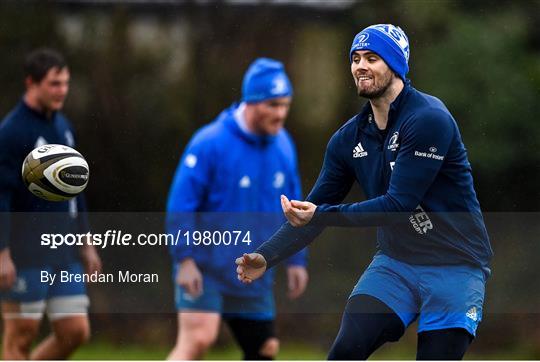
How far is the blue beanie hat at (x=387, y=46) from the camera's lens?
15.9 feet

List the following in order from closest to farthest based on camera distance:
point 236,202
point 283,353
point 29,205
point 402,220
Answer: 1. point 402,220
2. point 29,205
3. point 236,202
4. point 283,353

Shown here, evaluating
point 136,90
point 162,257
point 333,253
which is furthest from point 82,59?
point 333,253

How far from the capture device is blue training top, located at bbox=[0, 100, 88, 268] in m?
6.77

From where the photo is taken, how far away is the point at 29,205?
22.6ft

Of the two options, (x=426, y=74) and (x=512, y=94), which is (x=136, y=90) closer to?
(x=426, y=74)

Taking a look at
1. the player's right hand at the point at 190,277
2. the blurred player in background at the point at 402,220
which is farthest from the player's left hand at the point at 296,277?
the blurred player in background at the point at 402,220

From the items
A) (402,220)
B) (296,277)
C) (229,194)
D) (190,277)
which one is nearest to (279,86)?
(229,194)

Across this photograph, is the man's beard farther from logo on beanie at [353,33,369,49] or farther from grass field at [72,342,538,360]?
grass field at [72,342,538,360]

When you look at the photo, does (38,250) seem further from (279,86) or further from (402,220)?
(402,220)

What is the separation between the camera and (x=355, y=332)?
4566 millimetres

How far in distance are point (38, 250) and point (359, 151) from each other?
2.77 metres

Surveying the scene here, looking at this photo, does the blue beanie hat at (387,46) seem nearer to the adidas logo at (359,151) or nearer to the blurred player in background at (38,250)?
the adidas logo at (359,151)

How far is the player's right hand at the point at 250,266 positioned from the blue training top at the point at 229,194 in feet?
7.15

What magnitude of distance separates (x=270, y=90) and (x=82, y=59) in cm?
273
